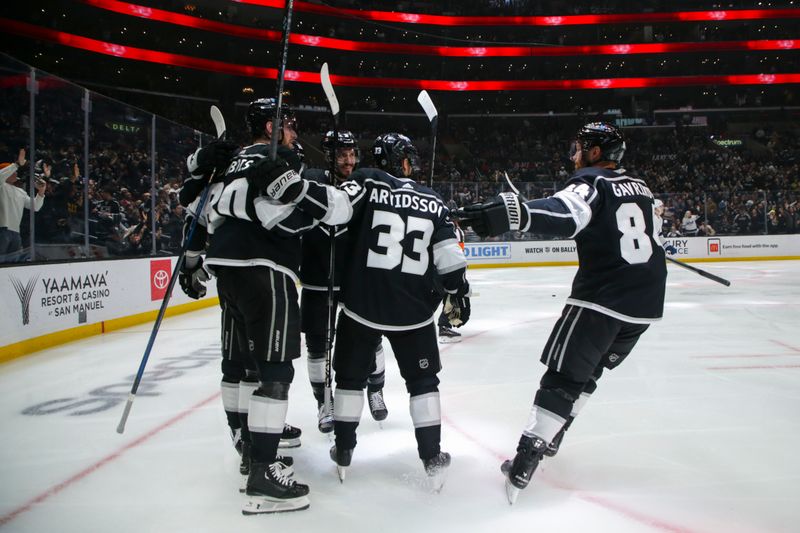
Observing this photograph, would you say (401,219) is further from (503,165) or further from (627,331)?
(503,165)

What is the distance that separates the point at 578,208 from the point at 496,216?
41 cm

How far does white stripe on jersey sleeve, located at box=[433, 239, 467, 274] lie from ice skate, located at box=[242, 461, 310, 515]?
3.58 ft

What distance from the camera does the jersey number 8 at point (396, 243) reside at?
246 cm

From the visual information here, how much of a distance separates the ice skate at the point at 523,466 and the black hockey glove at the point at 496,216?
909mm

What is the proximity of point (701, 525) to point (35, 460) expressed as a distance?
3.01 meters

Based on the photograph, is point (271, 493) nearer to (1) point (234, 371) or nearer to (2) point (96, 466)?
(1) point (234, 371)

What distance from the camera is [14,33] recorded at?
21.2 meters

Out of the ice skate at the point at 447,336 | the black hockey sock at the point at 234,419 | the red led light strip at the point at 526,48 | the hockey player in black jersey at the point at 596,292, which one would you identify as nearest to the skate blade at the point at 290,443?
the black hockey sock at the point at 234,419

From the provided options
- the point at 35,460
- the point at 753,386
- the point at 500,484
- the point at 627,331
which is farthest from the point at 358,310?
the point at 753,386

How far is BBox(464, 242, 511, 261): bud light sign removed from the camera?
16766 mm

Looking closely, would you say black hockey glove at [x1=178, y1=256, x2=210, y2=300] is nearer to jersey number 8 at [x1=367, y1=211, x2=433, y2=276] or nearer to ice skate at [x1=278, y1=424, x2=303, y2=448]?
ice skate at [x1=278, y1=424, x2=303, y2=448]

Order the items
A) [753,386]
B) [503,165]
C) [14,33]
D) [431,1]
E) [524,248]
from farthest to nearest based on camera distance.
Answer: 1. [431,1]
2. [503,165]
3. [14,33]
4. [524,248]
5. [753,386]

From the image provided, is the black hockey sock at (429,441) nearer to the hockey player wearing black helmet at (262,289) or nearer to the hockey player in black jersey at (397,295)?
the hockey player in black jersey at (397,295)

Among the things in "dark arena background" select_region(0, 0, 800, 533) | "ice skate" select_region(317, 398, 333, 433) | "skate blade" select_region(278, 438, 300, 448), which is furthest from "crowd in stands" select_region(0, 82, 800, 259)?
"skate blade" select_region(278, 438, 300, 448)
